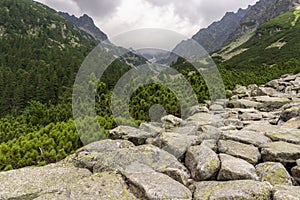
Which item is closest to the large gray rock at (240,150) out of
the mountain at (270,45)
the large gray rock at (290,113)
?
the large gray rock at (290,113)

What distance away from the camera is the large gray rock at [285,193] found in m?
4.30

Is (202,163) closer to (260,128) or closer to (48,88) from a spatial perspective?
(260,128)

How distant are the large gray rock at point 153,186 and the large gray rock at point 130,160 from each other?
305 millimetres

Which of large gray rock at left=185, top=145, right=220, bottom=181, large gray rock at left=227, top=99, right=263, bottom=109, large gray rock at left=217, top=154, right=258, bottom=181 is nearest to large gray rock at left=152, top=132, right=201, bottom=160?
large gray rock at left=185, top=145, right=220, bottom=181

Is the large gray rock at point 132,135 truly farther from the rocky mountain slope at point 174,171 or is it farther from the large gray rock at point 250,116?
the large gray rock at point 250,116

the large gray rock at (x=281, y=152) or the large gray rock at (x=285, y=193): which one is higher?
the large gray rock at (x=281, y=152)

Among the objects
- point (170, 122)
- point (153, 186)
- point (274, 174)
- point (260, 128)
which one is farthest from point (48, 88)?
point (274, 174)

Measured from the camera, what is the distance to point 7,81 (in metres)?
66.8

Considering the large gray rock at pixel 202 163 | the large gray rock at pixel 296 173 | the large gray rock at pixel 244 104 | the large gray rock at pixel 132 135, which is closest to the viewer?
the large gray rock at pixel 296 173

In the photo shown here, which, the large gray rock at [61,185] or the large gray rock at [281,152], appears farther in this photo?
the large gray rock at [281,152]

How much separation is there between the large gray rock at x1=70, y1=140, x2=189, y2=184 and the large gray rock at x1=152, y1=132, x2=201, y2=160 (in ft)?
1.46

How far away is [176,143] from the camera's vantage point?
280 inches

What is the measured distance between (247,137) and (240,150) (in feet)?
3.56

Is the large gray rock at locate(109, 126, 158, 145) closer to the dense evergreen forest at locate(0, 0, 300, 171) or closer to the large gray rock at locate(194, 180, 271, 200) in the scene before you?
the dense evergreen forest at locate(0, 0, 300, 171)
